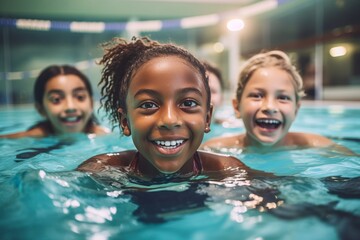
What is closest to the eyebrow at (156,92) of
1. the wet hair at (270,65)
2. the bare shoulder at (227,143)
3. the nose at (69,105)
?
the wet hair at (270,65)

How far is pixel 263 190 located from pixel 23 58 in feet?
50.9

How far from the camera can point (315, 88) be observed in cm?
1076

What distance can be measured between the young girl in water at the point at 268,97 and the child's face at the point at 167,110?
114 cm

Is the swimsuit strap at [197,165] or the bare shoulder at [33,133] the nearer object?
the swimsuit strap at [197,165]

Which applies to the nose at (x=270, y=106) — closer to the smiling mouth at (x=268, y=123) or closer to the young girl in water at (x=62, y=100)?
the smiling mouth at (x=268, y=123)

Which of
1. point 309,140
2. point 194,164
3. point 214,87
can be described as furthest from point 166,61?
point 214,87

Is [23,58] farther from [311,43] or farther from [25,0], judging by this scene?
[311,43]

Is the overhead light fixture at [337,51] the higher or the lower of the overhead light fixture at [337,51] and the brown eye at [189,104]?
the higher

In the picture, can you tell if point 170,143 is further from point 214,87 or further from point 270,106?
point 214,87

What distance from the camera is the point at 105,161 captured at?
2.04 meters

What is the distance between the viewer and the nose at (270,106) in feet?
8.86

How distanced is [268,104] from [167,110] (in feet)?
4.39

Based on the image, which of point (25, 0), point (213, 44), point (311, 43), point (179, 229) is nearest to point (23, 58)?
point (25, 0)

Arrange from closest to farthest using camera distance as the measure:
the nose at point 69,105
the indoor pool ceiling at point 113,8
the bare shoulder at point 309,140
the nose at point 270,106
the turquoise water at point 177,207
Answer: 1. the turquoise water at point 177,207
2. the nose at point 270,106
3. the bare shoulder at point 309,140
4. the nose at point 69,105
5. the indoor pool ceiling at point 113,8
